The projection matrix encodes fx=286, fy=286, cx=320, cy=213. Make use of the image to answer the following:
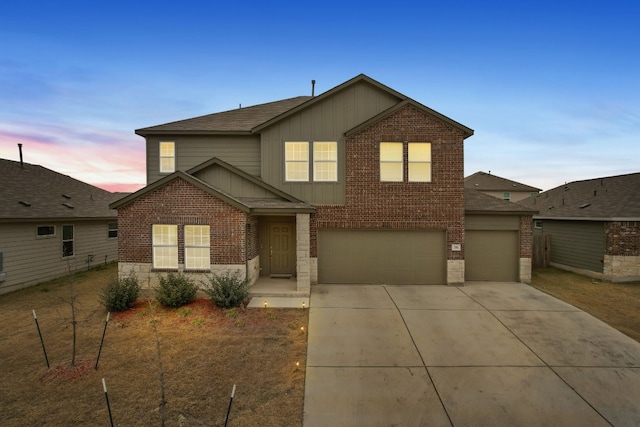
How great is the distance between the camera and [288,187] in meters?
12.5

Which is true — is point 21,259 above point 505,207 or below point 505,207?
below

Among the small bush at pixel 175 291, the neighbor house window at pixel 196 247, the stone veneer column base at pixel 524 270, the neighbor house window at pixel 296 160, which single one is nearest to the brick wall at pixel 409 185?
the neighbor house window at pixel 296 160

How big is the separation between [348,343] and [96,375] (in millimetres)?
5338

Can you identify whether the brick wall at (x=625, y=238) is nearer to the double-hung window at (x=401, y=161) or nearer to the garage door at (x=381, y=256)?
the garage door at (x=381, y=256)

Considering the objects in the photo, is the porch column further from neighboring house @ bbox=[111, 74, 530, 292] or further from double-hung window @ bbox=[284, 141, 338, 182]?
double-hung window @ bbox=[284, 141, 338, 182]

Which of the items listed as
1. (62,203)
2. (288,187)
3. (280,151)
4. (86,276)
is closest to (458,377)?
(288,187)

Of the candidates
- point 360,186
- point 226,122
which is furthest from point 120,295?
point 360,186

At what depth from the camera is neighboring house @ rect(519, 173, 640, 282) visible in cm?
1372

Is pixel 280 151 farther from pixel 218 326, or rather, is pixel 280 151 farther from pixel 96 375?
pixel 96 375

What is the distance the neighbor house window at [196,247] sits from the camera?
415 inches

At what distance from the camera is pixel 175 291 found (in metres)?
9.30

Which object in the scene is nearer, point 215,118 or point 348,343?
point 348,343

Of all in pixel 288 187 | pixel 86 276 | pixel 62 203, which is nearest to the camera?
pixel 288 187

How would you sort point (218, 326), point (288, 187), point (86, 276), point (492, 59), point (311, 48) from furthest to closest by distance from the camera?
1. point (311, 48)
2. point (492, 59)
3. point (86, 276)
4. point (288, 187)
5. point (218, 326)
